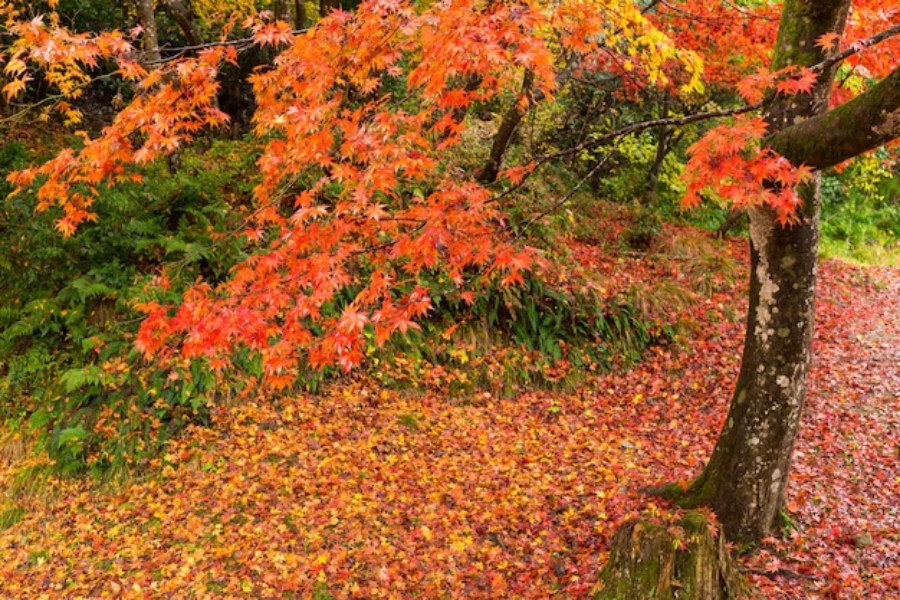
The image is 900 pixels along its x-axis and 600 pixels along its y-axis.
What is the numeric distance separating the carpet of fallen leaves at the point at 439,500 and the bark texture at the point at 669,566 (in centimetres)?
41

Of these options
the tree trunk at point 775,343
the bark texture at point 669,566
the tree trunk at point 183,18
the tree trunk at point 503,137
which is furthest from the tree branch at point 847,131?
the tree trunk at point 183,18

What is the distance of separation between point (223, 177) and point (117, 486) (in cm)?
439

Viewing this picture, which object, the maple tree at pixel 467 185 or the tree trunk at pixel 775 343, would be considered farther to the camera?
the tree trunk at pixel 775 343

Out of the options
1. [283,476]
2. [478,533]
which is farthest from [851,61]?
[283,476]

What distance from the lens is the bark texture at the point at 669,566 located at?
13.8 ft

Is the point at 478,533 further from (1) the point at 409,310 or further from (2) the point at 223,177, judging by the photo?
(2) the point at 223,177

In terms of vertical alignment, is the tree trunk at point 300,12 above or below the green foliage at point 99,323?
above

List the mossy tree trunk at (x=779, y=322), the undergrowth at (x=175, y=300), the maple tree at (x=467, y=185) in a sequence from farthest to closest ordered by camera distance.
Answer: the undergrowth at (x=175, y=300) < the mossy tree trunk at (x=779, y=322) < the maple tree at (x=467, y=185)

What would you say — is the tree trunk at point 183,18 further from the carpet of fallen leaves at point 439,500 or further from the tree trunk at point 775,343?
the tree trunk at point 775,343

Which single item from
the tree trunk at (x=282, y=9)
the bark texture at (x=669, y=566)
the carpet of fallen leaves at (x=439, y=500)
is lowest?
the carpet of fallen leaves at (x=439, y=500)

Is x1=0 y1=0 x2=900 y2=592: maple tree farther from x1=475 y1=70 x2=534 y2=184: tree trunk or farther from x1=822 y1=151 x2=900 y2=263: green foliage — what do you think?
x1=822 y1=151 x2=900 y2=263: green foliage

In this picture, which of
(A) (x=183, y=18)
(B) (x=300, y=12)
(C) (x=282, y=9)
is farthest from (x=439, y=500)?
(B) (x=300, y=12)

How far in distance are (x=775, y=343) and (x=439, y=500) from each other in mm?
3395

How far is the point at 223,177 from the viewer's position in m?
8.81
